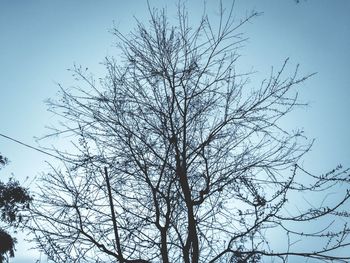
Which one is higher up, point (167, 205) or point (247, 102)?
point (247, 102)

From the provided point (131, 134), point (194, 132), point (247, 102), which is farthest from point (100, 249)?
point (247, 102)

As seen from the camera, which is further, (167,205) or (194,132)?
(194,132)

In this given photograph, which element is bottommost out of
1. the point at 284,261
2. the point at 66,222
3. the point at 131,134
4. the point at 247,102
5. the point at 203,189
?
the point at 284,261

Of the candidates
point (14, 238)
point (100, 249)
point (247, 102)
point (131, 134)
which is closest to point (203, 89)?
point (247, 102)

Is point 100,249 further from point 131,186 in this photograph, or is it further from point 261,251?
point 261,251

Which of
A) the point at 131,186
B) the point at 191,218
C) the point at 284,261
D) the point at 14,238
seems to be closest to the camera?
the point at 284,261

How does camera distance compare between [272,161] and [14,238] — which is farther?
[14,238]

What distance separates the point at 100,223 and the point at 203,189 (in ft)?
6.94

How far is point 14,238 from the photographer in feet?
47.2

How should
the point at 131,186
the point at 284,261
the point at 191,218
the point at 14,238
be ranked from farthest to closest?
the point at 14,238
the point at 131,186
the point at 191,218
the point at 284,261

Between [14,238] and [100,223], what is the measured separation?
34.1 ft

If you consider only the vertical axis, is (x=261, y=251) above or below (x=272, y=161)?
below

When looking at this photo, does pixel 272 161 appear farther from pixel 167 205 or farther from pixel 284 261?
pixel 167 205

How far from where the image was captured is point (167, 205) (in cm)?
609
